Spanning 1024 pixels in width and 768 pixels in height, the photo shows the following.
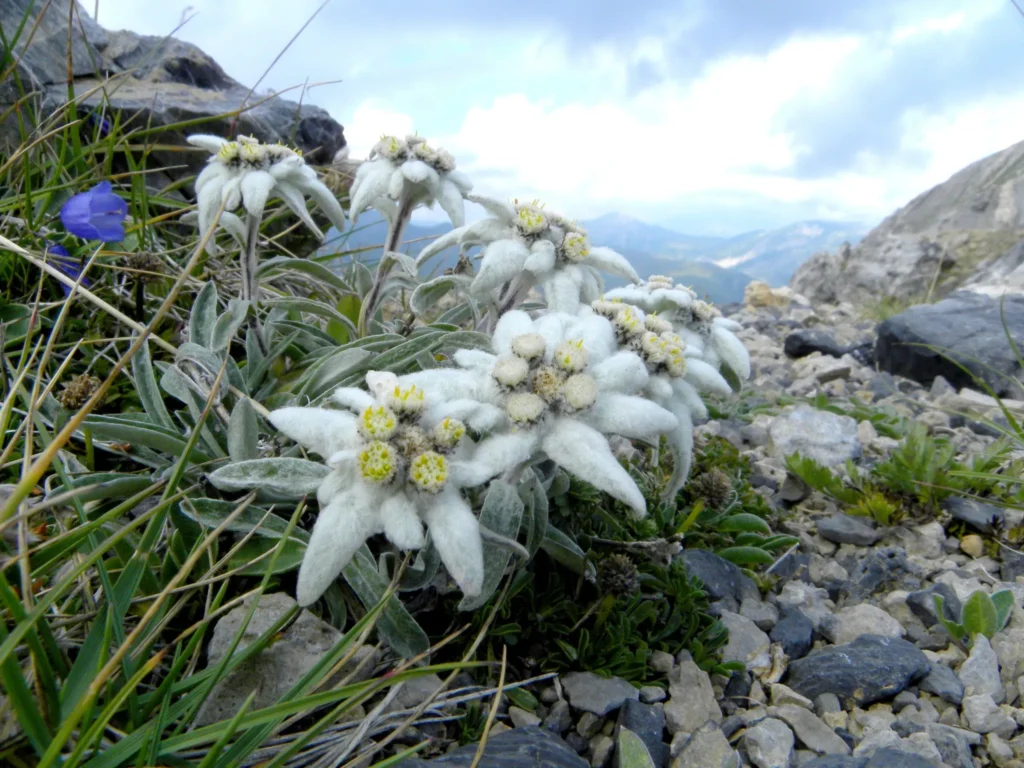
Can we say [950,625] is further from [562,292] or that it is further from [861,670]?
[562,292]

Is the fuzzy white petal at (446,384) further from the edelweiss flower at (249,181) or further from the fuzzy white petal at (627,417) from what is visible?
the edelweiss flower at (249,181)

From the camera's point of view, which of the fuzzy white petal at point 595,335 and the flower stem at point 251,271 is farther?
the flower stem at point 251,271

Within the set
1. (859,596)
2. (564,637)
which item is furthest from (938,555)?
(564,637)

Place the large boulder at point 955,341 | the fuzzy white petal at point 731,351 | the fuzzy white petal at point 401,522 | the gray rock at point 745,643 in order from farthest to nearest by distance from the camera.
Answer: the large boulder at point 955,341, the fuzzy white petal at point 731,351, the gray rock at point 745,643, the fuzzy white petal at point 401,522

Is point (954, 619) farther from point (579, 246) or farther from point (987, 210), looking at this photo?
point (987, 210)

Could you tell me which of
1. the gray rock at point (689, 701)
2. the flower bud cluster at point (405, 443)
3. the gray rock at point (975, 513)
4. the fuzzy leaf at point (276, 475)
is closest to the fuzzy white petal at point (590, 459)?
the flower bud cluster at point (405, 443)

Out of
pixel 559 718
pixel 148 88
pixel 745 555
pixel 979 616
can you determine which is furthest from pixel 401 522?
pixel 148 88
